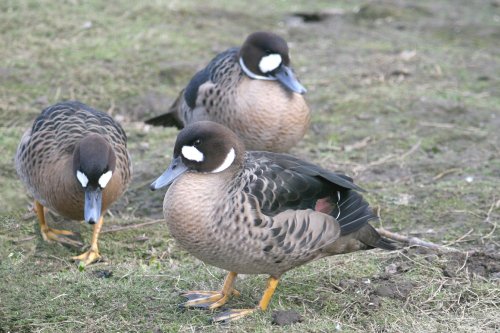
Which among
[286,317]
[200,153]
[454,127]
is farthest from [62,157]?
[454,127]

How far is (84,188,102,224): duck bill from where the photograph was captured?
4.85 meters

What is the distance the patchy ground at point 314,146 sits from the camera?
173 inches

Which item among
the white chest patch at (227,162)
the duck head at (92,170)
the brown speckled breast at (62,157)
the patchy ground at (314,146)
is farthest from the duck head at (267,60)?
the white chest patch at (227,162)

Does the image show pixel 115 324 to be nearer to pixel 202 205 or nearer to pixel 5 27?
pixel 202 205

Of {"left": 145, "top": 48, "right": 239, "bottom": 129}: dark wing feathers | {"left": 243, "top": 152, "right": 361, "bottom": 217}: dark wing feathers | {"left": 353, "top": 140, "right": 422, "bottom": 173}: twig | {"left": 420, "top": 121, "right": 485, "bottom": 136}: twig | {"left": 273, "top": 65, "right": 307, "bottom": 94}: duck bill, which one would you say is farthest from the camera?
{"left": 420, "top": 121, "right": 485, "bottom": 136}: twig

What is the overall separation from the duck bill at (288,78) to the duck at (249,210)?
1639mm

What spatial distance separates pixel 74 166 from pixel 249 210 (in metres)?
1.40

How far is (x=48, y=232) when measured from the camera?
18.0ft

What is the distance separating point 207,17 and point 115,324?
652cm

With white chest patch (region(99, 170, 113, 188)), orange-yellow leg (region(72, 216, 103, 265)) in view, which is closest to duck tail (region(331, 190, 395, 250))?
white chest patch (region(99, 170, 113, 188))

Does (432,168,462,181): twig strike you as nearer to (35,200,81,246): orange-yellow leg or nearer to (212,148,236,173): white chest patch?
(212,148,236,173): white chest patch

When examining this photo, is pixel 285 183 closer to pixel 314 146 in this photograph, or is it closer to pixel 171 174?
pixel 171 174

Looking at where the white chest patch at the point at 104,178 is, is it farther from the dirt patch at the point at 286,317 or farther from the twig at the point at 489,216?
the twig at the point at 489,216

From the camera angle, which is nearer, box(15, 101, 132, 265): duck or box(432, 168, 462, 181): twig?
box(15, 101, 132, 265): duck
